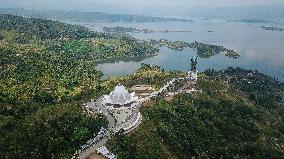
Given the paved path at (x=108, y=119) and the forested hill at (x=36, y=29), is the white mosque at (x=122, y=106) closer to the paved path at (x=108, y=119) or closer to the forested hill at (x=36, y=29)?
the paved path at (x=108, y=119)

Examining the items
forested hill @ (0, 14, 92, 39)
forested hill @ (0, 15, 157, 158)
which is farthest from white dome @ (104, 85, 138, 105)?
forested hill @ (0, 14, 92, 39)

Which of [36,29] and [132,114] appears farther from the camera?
[36,29]

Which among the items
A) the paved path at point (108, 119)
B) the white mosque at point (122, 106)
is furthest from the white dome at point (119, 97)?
the paved path at point (108, 119)

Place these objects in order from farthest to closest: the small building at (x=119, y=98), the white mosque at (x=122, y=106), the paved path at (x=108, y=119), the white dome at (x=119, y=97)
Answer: the white dome at (x=119, y=97)
the small building at (x=119, y=98)
the white mosque at (x=122, y=106)
the paved path at (x=108, y=119)

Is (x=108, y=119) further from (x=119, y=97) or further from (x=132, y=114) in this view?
(x=119, y=97)

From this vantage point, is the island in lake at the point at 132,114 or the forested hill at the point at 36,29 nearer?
the island in lake at the point at 132,114

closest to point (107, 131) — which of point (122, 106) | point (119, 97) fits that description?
point (122, 106)

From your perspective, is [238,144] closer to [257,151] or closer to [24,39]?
[257,151]

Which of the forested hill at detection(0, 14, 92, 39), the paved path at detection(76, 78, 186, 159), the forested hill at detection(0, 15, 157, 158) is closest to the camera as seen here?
the forested hill at detection(0, 15, 157, 158)

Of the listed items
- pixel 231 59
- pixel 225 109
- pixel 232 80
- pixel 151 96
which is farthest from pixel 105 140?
pixel 231 59

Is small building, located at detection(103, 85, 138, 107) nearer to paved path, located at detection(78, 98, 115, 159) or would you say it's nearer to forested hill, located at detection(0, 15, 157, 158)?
paved path, located at detection(78, 98, 115, 159)

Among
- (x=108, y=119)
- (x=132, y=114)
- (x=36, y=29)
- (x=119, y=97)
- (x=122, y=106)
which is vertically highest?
(x=119, y=97)
